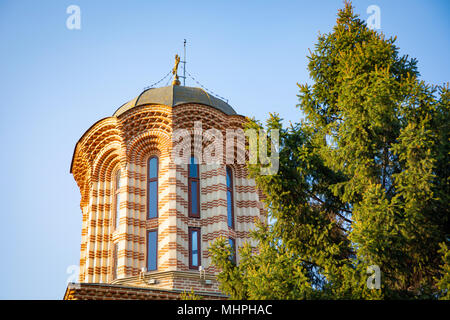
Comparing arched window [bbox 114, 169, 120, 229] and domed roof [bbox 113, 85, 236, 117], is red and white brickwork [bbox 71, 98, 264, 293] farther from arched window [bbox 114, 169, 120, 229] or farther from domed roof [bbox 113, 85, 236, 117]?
domed roof [bbox 113, 85, 236, 117]

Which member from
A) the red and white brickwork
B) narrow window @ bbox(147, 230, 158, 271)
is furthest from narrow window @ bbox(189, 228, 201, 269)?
narrow window @ bbox(147, 230, 158, 271)

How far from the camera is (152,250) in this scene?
20.2m

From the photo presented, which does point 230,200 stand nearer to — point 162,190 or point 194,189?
point 194,189

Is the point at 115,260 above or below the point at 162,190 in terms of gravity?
below

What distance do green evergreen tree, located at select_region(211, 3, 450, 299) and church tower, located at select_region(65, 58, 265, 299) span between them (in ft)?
20.7

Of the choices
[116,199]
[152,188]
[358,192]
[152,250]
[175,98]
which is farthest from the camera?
[175,98]

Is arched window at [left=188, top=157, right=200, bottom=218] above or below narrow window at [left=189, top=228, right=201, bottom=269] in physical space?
above

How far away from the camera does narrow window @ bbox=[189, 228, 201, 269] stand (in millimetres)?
19902

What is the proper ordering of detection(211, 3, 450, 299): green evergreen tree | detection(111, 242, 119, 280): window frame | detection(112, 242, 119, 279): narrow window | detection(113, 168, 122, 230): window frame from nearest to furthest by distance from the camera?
detection(211, 3, 450, 299): green evergreen tree < detection(111, 242, 119, 280): window frame < detection(112, 242, 119, 279): narrow window < detection(113, 168, 122, 230): window frame

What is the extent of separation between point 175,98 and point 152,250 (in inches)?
220

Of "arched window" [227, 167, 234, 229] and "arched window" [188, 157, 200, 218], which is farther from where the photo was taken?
"arched window" [227, 167, 234, 229]

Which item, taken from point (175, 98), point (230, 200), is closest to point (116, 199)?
point (230, 200)

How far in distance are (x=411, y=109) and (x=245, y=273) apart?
4.94m

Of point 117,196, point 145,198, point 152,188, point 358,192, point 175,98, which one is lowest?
point 358,192
